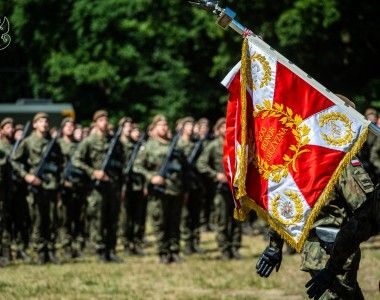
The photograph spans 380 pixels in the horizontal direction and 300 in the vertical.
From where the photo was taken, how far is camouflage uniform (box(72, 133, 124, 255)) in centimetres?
1469

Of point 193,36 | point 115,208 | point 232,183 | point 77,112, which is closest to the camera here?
point 232,183

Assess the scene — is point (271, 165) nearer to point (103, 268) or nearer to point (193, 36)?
point (103, 268)

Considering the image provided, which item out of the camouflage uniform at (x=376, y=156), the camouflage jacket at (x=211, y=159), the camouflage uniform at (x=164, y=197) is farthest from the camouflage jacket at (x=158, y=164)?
the camouflage uniform at (x=376, y=156)

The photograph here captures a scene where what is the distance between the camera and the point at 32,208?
566 inches

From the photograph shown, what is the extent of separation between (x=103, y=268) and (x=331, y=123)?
7.59 meters

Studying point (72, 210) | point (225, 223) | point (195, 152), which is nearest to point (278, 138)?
point (225, 223)

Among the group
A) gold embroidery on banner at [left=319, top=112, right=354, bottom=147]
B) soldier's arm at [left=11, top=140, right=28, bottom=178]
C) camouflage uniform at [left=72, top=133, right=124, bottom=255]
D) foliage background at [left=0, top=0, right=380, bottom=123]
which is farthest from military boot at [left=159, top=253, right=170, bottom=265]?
foliage background at [left=0, top=0, right=380, bottom=123]

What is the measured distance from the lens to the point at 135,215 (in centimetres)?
1639

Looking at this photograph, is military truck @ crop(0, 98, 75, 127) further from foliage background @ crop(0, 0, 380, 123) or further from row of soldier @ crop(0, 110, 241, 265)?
row of soldier @ crop(0, 110, 241, 265)

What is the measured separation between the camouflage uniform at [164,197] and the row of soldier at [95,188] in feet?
0.05

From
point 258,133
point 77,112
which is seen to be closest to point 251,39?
point 258,133

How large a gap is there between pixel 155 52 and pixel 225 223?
1924 cm

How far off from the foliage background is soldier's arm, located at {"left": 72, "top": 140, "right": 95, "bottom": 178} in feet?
41.5

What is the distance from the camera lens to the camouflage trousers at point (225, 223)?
15.1 metres
